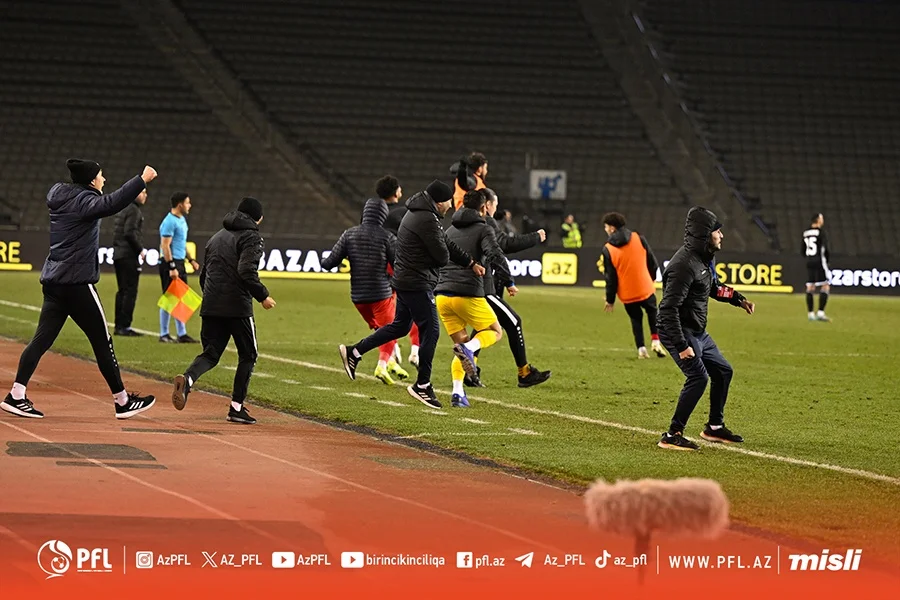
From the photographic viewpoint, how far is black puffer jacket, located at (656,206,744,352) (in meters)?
11.3

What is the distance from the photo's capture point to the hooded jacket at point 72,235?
467 inches

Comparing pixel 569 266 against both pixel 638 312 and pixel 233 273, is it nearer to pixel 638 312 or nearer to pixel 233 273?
pixel 638 312

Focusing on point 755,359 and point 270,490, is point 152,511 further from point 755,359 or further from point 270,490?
point 755,359

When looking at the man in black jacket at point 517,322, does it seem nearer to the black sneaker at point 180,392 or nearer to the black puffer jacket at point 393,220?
the black puffer jacket at point 393,220

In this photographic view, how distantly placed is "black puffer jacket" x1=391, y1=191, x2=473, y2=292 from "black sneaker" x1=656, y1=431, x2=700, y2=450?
296cm

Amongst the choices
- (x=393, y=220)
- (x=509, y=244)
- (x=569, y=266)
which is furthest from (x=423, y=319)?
(x=569, y=266)

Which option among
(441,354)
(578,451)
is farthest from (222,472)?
(441,354)

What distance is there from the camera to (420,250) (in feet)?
46.0

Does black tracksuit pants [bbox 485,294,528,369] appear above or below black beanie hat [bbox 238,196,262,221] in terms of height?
below

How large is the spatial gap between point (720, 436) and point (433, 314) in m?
3.03

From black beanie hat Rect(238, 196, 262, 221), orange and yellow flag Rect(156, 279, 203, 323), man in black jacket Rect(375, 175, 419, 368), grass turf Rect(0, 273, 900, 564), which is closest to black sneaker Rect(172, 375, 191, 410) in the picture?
grass turf Rect(0, 273, 900, 564)

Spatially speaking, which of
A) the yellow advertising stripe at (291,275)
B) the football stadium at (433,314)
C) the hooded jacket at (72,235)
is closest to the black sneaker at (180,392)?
the football stadium at (433,314)

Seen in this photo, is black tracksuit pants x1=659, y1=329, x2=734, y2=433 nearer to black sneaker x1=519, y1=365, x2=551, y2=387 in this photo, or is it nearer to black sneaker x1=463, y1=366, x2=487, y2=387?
black sneaker x1=519, y1=365, x2=551, y2=387

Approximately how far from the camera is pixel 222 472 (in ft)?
32.4
